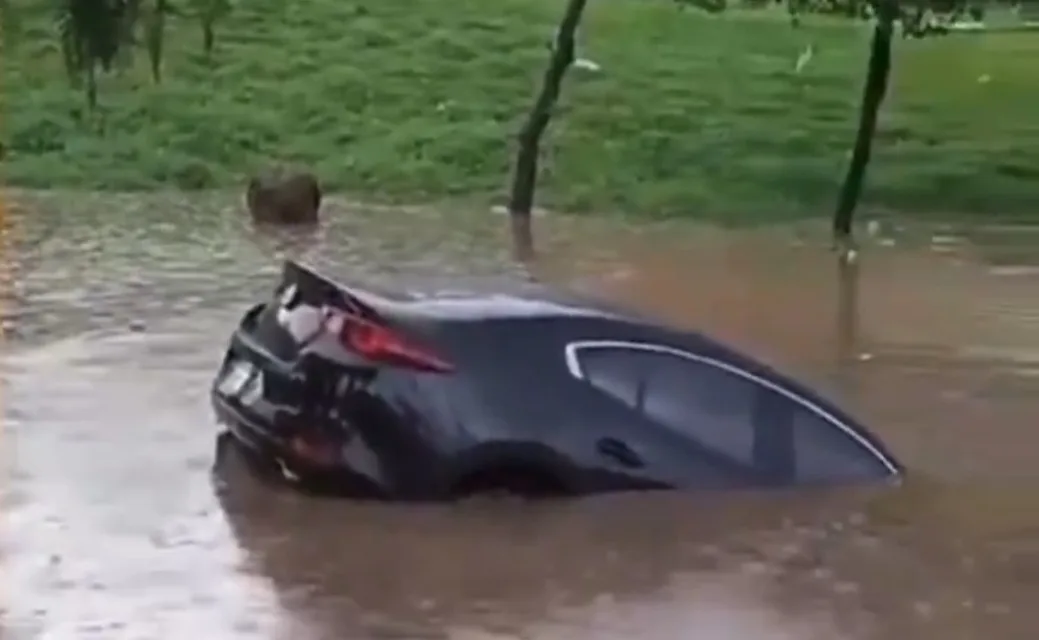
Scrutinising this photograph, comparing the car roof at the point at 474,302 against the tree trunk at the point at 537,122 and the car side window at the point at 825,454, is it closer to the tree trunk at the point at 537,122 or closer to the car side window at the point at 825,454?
the car side window at the point at 825,454

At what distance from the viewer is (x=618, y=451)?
33.3 feet

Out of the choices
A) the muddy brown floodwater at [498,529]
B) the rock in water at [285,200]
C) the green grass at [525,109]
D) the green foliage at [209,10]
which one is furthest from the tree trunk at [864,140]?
the muddy brown floodwater at [498,529]

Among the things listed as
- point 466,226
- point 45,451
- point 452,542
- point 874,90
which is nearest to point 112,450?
point 45,451

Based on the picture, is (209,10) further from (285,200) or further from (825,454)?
(825,454)

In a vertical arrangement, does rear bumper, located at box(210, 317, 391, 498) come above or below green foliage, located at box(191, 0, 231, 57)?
above

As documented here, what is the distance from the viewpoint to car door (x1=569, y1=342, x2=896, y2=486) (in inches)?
401

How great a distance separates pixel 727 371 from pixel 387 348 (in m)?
1.49

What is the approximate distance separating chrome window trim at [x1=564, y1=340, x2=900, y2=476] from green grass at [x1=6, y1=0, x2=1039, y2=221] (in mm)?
16039

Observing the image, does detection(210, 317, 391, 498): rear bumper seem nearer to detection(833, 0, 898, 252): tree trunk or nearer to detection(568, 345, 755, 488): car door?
detection(568, 345, 755, 488): car door

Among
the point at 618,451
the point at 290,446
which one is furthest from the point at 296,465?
the point at 618,451

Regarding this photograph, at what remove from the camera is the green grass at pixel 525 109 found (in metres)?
28.7

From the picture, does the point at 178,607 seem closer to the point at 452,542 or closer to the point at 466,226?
the point at 452,542

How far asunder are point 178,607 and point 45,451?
3053mm

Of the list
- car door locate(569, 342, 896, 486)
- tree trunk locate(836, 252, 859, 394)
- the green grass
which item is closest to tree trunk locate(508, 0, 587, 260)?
the green grass
